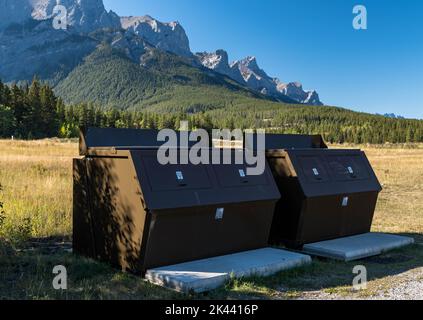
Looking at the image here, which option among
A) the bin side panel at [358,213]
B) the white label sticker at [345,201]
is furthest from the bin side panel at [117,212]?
the bin side panel at [358,213]

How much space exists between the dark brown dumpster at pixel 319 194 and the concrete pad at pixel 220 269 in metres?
1.07

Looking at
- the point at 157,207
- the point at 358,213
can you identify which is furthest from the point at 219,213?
the point at 358,213

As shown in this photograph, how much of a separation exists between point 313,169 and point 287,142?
201 cm

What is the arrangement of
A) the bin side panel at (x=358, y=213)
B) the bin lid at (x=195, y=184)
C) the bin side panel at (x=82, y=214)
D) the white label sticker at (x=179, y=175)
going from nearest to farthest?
the bin lid at (x=195, y=184) < the white label sticker at (x=179, y=175) < the bin side panel at (x=82, y=214) < the bin side panel at (x=358, y=213)

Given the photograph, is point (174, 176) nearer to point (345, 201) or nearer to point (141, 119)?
point (345, 201)

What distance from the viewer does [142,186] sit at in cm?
614

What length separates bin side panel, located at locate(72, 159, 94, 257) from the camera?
7.28m

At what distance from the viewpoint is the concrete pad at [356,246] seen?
799cm

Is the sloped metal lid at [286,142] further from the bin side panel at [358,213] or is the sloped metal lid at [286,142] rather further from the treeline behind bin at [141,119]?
the treeline behind bin at [141,119]

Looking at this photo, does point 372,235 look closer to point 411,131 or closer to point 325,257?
point 325,257

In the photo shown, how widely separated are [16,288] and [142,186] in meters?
2.10

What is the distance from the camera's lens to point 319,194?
8414 millimetres

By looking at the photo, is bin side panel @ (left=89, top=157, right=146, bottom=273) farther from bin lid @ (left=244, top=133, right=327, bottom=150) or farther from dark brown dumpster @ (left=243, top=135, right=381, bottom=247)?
bin lid @ (left=244, top=133, right=327, bottom=150)

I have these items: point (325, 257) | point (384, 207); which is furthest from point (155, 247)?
point (384, 207)
